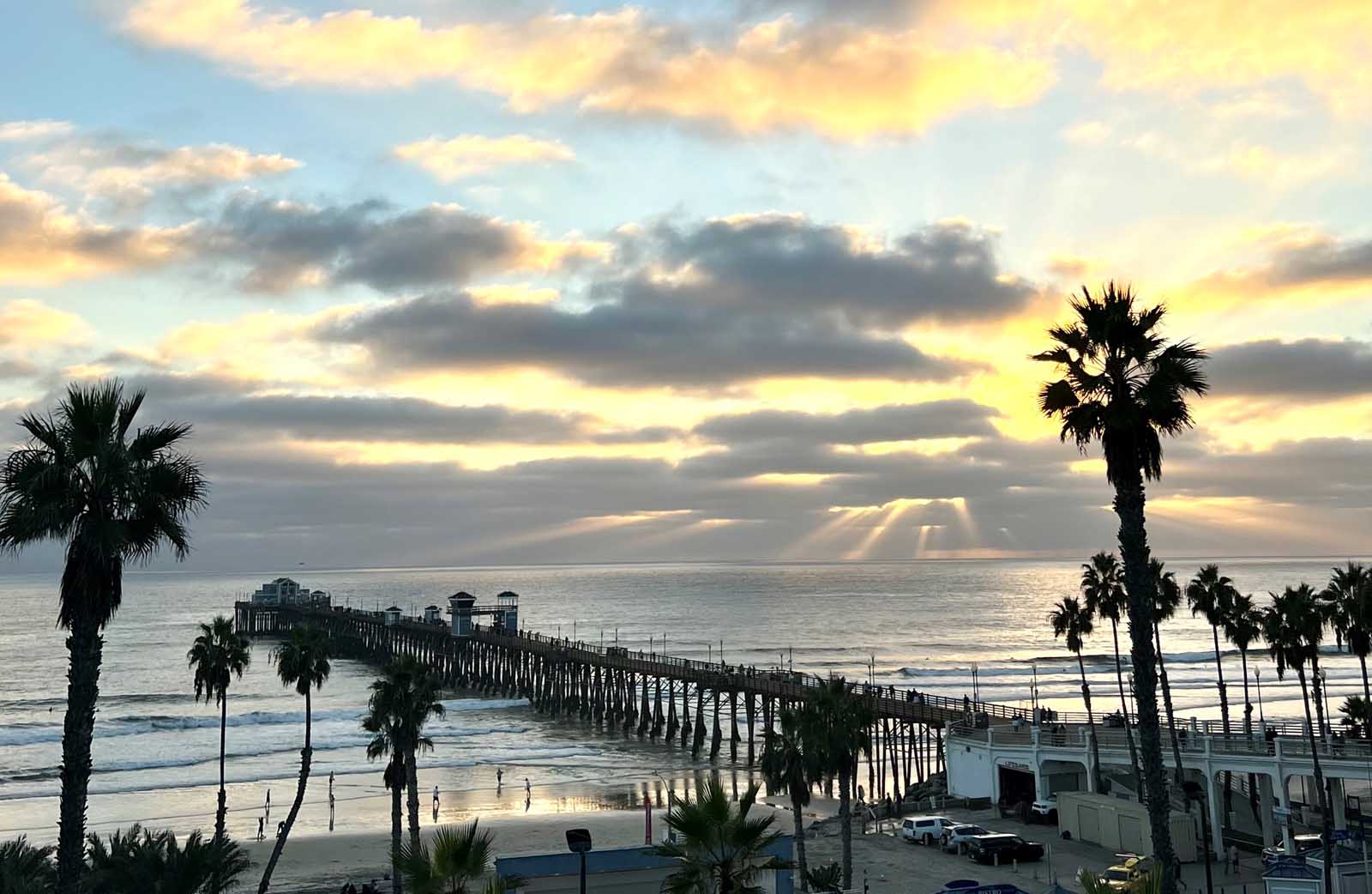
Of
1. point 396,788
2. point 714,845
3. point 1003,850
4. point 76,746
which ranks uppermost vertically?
point 76,746

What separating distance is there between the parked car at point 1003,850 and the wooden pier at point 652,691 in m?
9.62

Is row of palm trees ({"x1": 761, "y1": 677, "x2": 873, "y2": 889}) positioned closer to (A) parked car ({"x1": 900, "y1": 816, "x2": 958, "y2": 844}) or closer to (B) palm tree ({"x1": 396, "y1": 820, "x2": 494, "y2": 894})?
(A) parked car ({"x1": 900, "y1": 816, "x2": 958, "y2": 844})

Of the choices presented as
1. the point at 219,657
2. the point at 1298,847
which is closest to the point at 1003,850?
the point at 1298,847

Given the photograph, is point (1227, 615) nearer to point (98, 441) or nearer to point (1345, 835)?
point (1345, 835)

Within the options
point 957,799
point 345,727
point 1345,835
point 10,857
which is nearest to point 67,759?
point 10,857

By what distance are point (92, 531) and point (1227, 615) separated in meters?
39.6

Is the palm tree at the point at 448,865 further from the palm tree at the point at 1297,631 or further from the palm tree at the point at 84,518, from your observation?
the palm tree at the point at 1297,631

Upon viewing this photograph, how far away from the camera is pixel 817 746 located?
30.8m

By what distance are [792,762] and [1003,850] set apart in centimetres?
929

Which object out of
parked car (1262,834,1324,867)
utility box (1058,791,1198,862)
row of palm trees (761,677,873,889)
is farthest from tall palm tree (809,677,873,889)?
parked car (1262,834,1324,867)

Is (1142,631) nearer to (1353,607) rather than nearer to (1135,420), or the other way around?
(1135,420)

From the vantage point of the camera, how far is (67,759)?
52.2ft

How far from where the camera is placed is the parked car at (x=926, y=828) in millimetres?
38062

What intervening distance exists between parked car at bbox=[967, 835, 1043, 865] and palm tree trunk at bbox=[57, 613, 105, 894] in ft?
90.8
